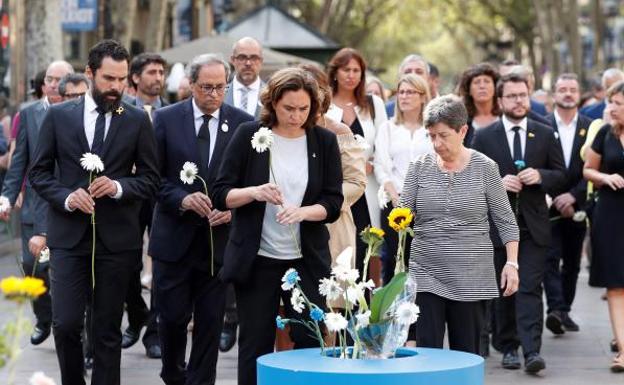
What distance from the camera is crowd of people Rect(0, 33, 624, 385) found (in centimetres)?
842

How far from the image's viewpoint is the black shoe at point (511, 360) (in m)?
11.7

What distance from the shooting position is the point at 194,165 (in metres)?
9.54

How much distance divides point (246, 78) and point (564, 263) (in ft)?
12.6

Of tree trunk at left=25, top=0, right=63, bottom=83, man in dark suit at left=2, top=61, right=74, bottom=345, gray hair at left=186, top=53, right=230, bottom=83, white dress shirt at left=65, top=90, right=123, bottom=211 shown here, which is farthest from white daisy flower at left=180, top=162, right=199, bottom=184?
tree trunk at left=25, top=0, right=63, bottom=83

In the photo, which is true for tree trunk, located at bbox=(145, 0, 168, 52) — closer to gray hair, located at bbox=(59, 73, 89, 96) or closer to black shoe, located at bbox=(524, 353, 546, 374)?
gray hair, located at bbox=(59, 73, 89, 96)

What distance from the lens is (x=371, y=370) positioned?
6.60 meters

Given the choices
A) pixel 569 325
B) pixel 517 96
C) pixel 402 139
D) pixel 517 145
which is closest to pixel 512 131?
pixel 517 145

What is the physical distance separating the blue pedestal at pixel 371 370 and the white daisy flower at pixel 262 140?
144cm

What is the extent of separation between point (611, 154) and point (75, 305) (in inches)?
187

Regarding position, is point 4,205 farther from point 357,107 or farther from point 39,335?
point 357,107

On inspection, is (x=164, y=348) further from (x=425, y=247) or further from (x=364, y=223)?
(x=364, y=223)

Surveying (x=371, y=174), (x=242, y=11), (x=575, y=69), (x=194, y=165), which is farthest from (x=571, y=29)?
(x=194, y=165)

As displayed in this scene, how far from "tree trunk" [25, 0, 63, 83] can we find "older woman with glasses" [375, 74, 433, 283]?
12144 mm

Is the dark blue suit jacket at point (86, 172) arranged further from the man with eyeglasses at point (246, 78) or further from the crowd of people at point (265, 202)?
the man with eyeglasses at point (246, 78)
